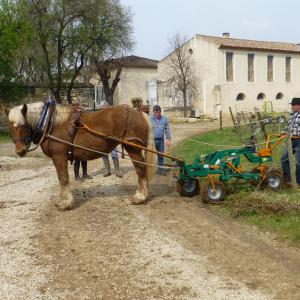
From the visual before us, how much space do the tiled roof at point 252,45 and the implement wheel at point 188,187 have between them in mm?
28930

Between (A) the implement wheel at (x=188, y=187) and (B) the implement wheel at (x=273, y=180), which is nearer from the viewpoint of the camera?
(B) the implement wheel at (x=273, y=180)

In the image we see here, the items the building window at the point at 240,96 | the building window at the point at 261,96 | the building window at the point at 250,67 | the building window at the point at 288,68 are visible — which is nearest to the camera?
the building window at the point at 240,96

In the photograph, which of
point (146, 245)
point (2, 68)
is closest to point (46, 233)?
point (146, 245)

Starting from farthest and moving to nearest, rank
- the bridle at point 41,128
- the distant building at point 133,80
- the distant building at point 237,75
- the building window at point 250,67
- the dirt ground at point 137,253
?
the distant building at point 133,80, the building window at point 250,67, the distant building at point 237,75, the bridle at point 41,128, the dirt ground at point 137,253

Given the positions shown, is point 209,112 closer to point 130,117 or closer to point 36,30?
point 36,30

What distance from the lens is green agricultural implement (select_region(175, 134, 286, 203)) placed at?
715cm

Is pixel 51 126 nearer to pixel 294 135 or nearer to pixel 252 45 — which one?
pixel 294 135

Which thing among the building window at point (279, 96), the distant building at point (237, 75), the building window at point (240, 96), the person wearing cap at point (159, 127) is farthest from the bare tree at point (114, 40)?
the person wearing cap at point (159, 127)

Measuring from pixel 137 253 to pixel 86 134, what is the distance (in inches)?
110

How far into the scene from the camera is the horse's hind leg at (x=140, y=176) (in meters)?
7.31

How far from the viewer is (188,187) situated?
7.72 metres

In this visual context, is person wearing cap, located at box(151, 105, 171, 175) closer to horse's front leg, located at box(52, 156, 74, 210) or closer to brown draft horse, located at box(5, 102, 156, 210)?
brown draft horse, located at box(5, 102, 156, 210)

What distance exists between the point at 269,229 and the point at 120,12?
97.1 ft

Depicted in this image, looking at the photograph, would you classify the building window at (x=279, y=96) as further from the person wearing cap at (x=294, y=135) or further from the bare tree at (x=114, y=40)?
the person wearing cap at (x=294, y=135)
